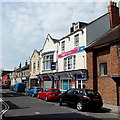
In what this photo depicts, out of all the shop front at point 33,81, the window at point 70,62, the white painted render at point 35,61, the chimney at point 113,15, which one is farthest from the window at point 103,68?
the shop front at point 33,81

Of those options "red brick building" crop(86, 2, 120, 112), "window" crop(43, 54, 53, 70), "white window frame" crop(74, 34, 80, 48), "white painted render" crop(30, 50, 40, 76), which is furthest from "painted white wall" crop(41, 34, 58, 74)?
"red brick building" crop(86, 2, 120, 112)

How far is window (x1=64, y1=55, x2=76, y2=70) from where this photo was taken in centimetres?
2138

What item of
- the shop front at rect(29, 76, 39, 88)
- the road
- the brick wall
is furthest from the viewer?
the shop front at rect(29, 76, 39, 88)

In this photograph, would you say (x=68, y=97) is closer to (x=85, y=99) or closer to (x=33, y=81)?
(x=85, y=99)

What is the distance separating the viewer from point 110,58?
1566 cm

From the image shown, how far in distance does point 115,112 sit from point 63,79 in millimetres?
11780

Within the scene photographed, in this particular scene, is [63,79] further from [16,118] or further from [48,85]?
[16,118]

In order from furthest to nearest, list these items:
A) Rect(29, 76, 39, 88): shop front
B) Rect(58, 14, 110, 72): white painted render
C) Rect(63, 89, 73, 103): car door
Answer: Rect(29, 76, 39, 88): shop front → Rect(58, 14, 110, 72): white painted render → Rect(63, 89, 73, 103): car door

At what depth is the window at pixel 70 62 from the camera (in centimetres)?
2138

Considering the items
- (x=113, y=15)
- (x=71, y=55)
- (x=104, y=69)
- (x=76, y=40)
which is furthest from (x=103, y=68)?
(x=113, y=15)

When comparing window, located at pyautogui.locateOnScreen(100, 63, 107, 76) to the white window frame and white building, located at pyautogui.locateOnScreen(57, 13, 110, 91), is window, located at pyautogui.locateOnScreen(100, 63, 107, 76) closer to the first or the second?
white building, located at pyautogui.locateOnScreen(57, 13, 110, 91)

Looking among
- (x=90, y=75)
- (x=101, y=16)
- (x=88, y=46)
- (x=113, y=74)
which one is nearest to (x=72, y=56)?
(x=88, y=46)

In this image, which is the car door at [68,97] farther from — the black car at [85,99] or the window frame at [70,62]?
the window frame at [70,62]

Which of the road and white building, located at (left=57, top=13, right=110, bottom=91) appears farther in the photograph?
white building, located at (left=57, top=13, right=110, bottom=91)
